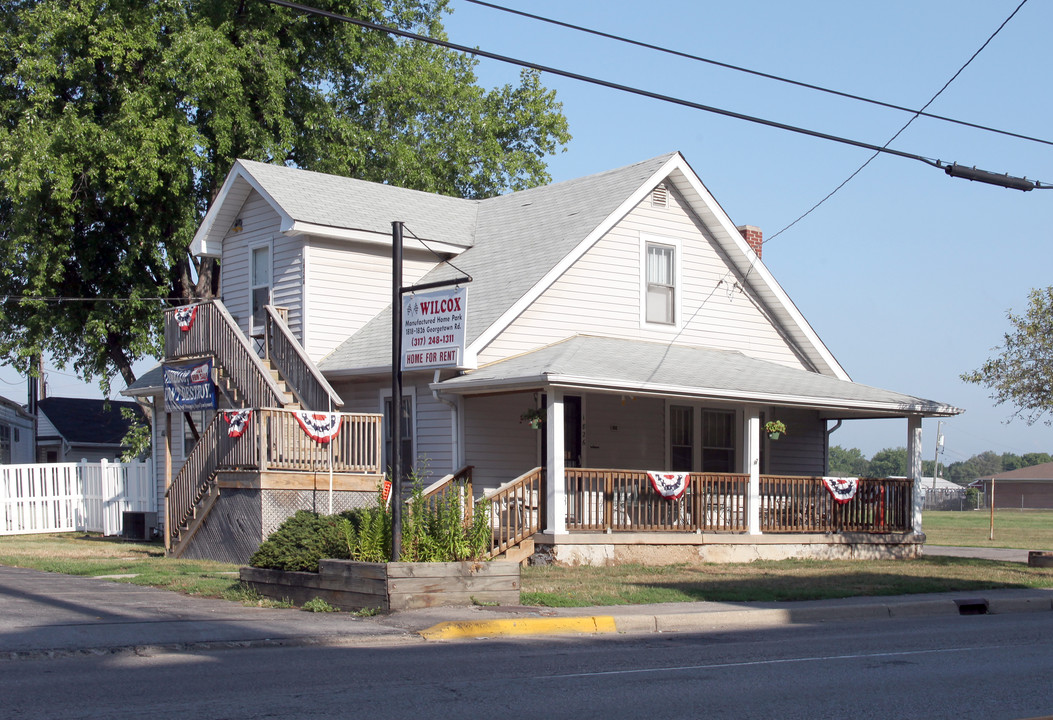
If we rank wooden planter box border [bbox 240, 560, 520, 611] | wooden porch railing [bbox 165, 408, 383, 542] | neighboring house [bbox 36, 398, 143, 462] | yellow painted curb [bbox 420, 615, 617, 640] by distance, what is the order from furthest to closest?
neighboring house [bbox 36, 398, 143, 462] < wooden porch railing [bbox 165, 408, 383, 542] < wooden planter box border [bbox 240, 560, 520, 611] < yellow painted curb [bbox 420, 615, 617, 640]

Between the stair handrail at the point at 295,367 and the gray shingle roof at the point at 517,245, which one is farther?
the gray shingle roof at the point at 517,245

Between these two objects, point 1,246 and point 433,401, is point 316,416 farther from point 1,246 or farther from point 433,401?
point 1,246

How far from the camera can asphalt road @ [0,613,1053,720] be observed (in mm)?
7996

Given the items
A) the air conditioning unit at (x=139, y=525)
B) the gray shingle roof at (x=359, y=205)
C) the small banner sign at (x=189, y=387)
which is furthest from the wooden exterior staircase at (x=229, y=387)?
the air conditioning unit at (x=139, y=525)

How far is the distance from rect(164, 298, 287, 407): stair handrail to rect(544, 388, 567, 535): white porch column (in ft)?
15.5

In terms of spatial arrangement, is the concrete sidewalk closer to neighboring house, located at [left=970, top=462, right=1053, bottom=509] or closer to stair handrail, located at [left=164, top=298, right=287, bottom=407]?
stair handrail, located at [left=164, top=298, right=287, bottom=407]

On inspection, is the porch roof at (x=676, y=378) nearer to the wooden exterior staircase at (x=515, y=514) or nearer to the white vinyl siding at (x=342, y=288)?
the wooden exterior staircase at (x=515, y=514)

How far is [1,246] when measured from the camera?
29.8m

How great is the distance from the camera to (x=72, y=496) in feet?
100

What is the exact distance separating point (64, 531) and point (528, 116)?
2151 cm

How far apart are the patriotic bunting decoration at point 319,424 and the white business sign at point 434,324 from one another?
9.84 feet

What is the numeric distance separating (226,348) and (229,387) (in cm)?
75

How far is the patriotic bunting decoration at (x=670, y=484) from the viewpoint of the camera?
2022 centimetres

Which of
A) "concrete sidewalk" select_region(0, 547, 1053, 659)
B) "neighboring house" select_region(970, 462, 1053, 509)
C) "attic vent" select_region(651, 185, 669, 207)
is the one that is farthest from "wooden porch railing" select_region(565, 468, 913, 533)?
"neighboring house" select_region(970, 462, 1053, 509)
